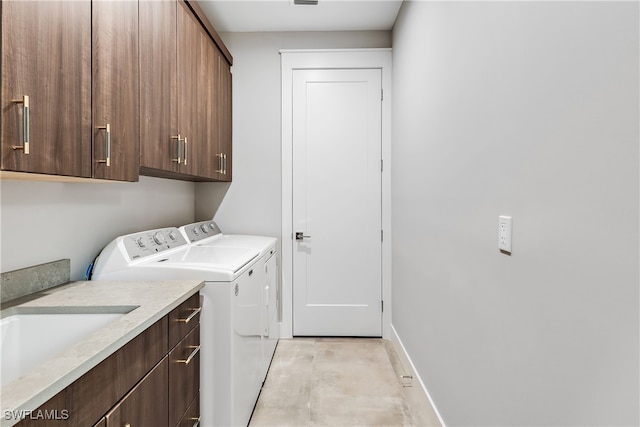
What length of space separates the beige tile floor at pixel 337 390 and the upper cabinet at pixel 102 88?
1.46 metres

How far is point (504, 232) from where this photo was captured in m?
1.11

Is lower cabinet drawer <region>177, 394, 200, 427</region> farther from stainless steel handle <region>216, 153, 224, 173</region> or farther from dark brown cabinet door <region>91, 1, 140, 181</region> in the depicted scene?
stainless steel handle <region>216, 153, 224, 173</region>

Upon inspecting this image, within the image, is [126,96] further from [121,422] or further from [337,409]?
[337,409]

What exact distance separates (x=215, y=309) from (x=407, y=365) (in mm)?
1435

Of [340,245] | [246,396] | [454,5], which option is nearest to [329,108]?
[340,245]

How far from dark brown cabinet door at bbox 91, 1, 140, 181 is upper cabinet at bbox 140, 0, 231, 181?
0.29ft

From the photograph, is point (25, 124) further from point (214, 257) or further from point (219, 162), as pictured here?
point (219, 162)

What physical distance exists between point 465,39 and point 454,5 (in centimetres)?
22

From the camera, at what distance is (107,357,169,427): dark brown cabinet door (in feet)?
3.18

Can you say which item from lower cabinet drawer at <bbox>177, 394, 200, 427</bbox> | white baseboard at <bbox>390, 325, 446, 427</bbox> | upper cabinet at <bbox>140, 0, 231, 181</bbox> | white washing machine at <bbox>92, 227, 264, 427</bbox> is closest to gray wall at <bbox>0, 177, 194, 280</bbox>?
white washing machine at <bbox>92, 227, 264, 427</bbox>

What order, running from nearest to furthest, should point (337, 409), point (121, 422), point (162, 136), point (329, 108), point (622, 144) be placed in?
point (622, 144) → point (121, 422) → point (162, 136) → point (337, 409) → point (329, 108)

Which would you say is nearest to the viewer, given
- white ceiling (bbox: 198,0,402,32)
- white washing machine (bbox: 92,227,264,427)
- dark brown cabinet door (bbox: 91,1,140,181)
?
dark brown cabinet door (bbox: 91,1,140,181)

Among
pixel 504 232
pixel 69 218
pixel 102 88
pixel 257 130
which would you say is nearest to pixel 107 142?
pixel 102 88

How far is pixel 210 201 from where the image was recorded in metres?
3.11
